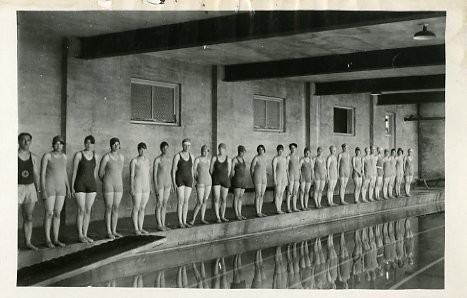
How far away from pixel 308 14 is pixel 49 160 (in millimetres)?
2401

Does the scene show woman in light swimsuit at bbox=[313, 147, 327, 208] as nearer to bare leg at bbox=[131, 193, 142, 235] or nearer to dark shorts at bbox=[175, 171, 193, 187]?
dark shorts at bbox=[175, 171, 193, 187]

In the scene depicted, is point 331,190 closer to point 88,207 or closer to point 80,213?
point 88,207

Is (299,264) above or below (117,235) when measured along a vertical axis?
below

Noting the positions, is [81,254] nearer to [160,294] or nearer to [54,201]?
[54,201]

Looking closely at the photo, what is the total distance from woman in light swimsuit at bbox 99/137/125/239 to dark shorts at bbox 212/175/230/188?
4.93ft

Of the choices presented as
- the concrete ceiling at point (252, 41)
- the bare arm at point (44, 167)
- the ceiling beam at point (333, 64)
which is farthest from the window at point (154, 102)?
the bare arm at point (44, 167)

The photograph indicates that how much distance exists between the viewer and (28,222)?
3.59 metres

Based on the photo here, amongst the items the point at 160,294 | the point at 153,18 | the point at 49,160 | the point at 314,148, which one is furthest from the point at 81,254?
the point at 314,148

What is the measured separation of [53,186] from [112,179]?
1034mm

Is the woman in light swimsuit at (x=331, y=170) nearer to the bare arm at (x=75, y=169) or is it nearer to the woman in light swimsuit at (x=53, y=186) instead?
the bare arm at (x=75, y=169)

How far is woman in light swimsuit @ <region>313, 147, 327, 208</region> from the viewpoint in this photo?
24.0ft

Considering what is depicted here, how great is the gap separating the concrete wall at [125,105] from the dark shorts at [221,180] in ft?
3.44

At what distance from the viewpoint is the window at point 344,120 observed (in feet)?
23.2

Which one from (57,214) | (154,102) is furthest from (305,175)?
(57,214)
